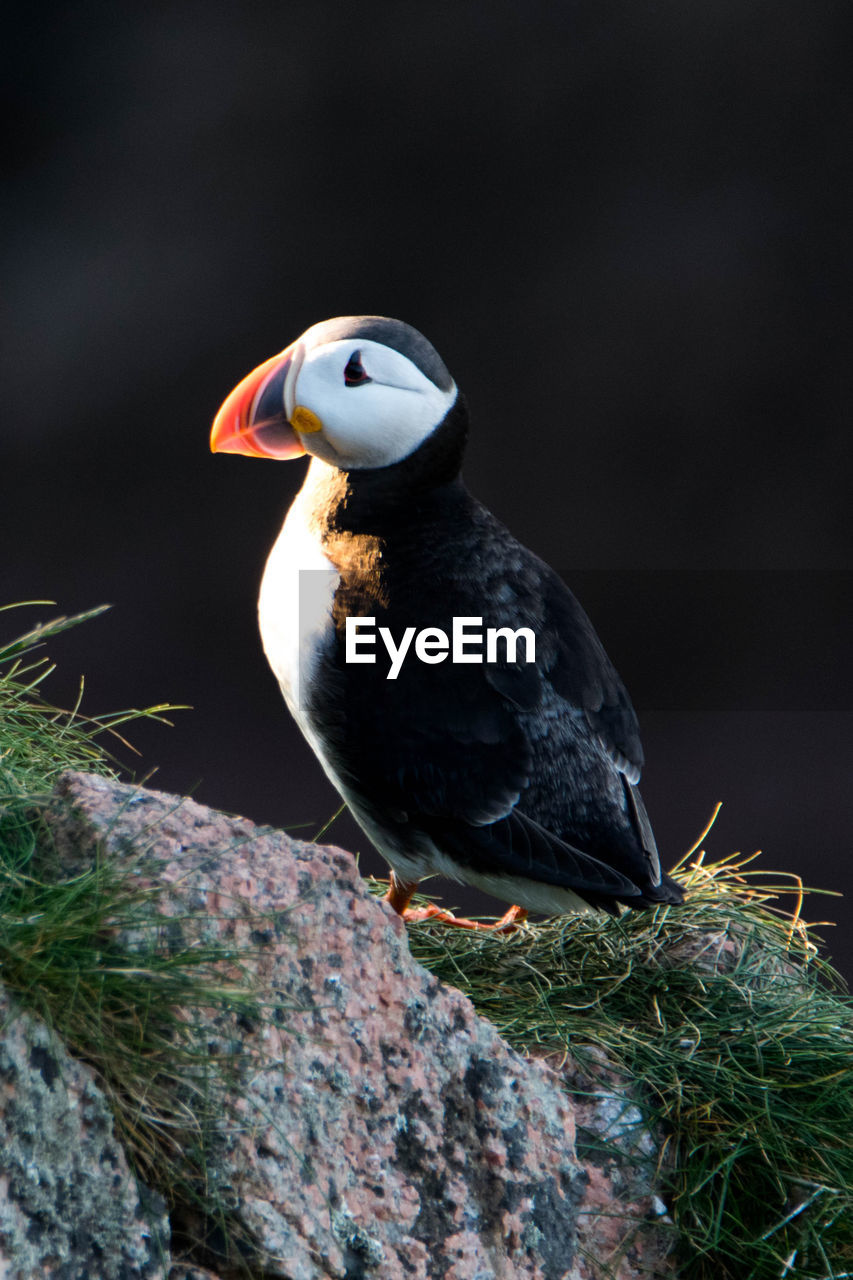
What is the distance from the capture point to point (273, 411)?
6.89ft

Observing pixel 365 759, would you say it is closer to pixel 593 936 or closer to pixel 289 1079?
pixel 593 936

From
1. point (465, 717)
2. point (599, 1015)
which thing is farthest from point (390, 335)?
point (599, 1015)

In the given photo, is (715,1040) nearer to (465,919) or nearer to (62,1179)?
(465,919)

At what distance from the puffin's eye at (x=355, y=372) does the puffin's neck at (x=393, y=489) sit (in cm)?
15

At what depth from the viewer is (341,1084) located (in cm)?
148

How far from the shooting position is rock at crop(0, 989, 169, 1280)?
48.6 inches

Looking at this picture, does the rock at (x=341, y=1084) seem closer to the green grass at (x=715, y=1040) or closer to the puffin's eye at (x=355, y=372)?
the green grass at (x=715, y=1040)

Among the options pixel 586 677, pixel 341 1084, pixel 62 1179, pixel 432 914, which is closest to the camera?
pixel 62 1179

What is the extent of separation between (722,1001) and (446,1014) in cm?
63

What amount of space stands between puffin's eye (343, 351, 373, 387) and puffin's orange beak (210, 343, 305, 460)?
10 centimetres

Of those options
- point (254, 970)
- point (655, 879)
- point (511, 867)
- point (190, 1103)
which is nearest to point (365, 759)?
point (511, 867)

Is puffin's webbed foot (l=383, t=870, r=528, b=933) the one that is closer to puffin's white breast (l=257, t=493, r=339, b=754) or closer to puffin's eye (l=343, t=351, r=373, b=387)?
puffin's white breast (l=257, t=493, r=339, b=754)

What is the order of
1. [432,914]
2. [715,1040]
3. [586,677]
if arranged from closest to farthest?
[715,1040] < [586,677] < [432,914]

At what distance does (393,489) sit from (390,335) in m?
0.24
